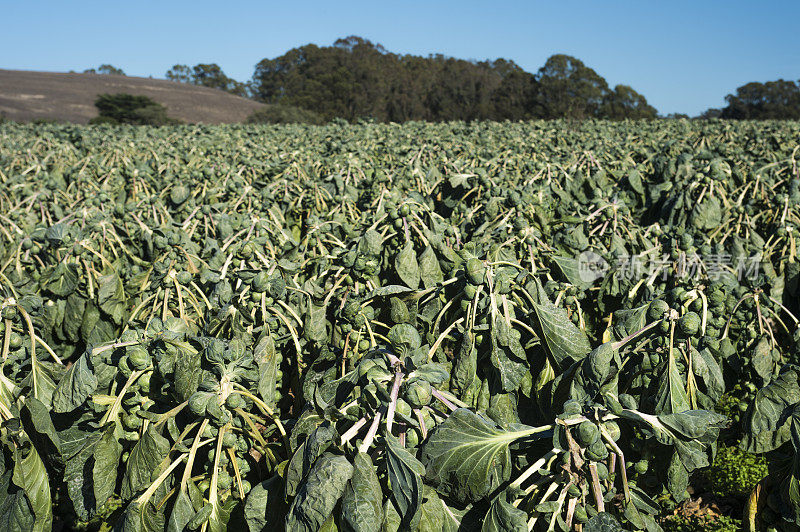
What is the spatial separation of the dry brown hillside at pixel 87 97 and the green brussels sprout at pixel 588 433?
50580 millimetres

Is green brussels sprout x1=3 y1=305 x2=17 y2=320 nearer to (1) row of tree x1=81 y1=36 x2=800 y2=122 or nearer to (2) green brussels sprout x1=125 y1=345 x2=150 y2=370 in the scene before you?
(2) green brussels sprout x1=125 y1=345 x2=150 y2=370

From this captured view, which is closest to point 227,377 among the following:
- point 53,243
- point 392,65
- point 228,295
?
point 228,295

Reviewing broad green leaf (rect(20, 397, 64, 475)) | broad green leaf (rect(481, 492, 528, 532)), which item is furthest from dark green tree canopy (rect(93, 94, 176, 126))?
broad green leaf (rect(481, 492, 528, 532))

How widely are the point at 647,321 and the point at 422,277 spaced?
113 cm

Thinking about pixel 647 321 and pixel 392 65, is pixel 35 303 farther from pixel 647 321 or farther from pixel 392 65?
pixel 392 65

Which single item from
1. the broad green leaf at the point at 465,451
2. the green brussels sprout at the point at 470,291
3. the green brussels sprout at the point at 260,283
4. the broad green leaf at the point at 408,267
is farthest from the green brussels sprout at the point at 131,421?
the broad green leaf at the point at 408,267

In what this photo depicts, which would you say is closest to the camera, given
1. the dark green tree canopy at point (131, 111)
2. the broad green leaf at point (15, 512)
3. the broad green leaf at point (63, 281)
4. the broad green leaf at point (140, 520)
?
the broad green leaf at point (140, 520)

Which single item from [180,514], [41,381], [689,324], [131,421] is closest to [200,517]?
[180,514]

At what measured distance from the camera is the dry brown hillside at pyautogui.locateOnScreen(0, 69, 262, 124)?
48344 mm

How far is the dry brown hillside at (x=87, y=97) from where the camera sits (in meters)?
48.3

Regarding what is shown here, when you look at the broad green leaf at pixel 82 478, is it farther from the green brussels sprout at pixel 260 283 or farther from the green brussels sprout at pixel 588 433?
the green brussels sprout at pixel 588 433

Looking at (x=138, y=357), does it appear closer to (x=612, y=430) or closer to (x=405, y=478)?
(x=405, y=478)

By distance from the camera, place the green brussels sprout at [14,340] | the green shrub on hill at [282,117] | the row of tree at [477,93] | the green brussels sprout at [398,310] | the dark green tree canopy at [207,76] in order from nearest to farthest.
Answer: the green brussels sprout at [14,340], the green brussels sprout at [398,310], the green shrub on hill at [282,117], the row of tree at [477,93], the dark green tree canopy at [207,76]

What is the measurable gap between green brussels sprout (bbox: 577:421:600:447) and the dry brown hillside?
50.6 m
